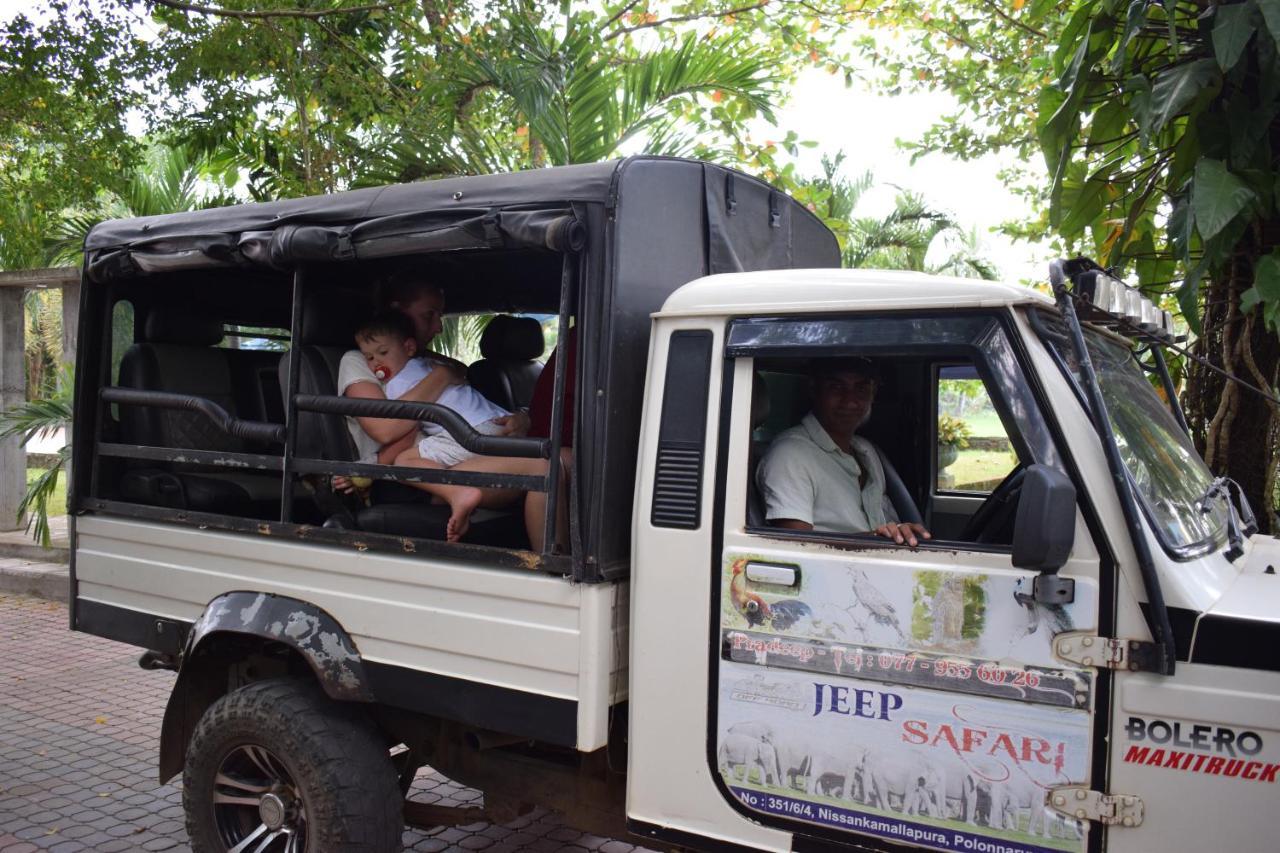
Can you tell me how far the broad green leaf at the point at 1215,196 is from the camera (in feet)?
12.5

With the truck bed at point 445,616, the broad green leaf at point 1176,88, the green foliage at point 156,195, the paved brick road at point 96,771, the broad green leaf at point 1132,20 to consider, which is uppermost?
the green foliage at point 156,195

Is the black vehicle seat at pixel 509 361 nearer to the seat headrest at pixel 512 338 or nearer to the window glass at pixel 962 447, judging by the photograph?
the seat headrest at pixel 512 338

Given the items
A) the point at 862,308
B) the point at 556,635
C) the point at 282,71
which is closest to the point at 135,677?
the point at 282,71

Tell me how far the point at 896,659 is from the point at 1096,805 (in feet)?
1.83

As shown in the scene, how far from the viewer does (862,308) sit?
113 inches

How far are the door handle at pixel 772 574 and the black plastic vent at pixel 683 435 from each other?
0.67 feet

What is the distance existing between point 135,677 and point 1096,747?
629 centimetres

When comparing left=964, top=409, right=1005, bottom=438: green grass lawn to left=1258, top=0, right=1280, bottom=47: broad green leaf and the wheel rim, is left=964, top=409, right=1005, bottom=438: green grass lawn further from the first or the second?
the wheel rim

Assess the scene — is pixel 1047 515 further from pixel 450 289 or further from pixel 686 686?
pixel 450 289

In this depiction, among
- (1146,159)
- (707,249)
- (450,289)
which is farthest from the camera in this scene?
(450,289)

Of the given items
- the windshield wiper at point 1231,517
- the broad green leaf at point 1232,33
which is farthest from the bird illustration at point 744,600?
the broad green leaf at point 1232,33

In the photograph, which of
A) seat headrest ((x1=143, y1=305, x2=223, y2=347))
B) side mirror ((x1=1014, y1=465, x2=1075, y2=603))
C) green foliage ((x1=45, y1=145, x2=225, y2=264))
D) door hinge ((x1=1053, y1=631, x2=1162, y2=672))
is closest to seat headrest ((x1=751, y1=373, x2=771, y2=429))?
side mirror ((x1=1014, y1=465, x2=1075, y2=603))

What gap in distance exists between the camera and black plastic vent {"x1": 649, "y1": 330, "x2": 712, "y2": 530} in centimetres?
302

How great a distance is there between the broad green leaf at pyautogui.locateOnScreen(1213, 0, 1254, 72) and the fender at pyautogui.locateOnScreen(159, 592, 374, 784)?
140 inches
